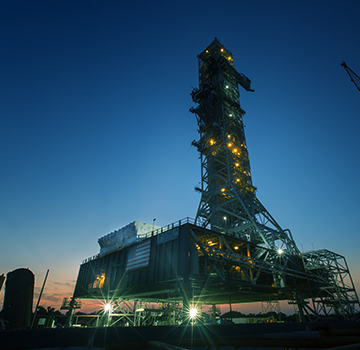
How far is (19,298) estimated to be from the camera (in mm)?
19234

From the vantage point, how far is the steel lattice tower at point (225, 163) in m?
33.8

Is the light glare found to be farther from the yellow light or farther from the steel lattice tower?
the steel lattice tower

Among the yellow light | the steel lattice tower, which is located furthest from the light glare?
the steel lattice tower

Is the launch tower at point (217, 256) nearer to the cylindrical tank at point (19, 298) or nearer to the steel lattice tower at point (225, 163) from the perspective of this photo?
the steel lattice tower at point (225, 163)

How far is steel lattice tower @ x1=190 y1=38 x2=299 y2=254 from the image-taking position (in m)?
33.8

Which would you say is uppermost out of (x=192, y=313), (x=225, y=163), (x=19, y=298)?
(x=225, y=163)

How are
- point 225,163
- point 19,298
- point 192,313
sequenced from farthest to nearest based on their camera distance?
point 225,163
point 192,313
point 19,298

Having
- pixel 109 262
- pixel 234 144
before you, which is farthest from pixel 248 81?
pixel 109 262

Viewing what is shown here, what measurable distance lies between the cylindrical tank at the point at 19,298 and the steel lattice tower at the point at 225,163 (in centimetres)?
2334

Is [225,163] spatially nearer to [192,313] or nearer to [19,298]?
[192,313]

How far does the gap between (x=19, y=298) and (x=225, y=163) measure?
34.4 m

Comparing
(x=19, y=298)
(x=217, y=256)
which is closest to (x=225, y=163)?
(x=217, y=256)

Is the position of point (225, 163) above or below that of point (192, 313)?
above

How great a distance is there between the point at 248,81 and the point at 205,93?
785 inches
